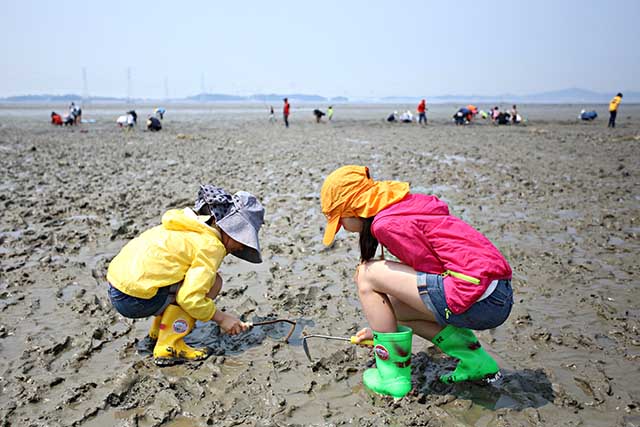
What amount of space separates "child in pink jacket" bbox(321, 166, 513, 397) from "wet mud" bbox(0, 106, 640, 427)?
0.21 m

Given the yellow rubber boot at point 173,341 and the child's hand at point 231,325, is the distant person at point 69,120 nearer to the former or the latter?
the yellow rubber boot at point 173,341

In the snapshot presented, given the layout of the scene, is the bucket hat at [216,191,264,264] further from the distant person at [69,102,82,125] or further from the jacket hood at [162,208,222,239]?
the distant person at [69,102,82,125]

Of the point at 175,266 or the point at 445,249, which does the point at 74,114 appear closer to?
the point at 175,266

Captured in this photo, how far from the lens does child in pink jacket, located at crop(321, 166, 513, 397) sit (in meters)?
2.38

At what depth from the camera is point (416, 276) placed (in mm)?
2496

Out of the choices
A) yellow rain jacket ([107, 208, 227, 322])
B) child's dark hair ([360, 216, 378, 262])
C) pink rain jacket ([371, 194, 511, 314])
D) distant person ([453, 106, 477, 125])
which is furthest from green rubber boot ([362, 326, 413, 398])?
distant person ([453, 106, 477, 125])

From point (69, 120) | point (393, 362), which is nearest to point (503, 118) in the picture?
point (69, 120)

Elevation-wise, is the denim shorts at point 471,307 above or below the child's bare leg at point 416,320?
above

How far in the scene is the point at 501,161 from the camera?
10609 mm

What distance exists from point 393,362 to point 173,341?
1.35 metres

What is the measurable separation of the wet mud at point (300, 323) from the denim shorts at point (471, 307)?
0.46 metres

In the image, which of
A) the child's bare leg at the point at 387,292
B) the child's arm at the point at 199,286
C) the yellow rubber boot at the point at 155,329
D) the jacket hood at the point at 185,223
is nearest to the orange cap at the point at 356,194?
the child's bare leg at the point at 387,292

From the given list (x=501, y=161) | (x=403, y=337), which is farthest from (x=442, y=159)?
(x=403, y=337)

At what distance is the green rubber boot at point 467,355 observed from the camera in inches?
103
